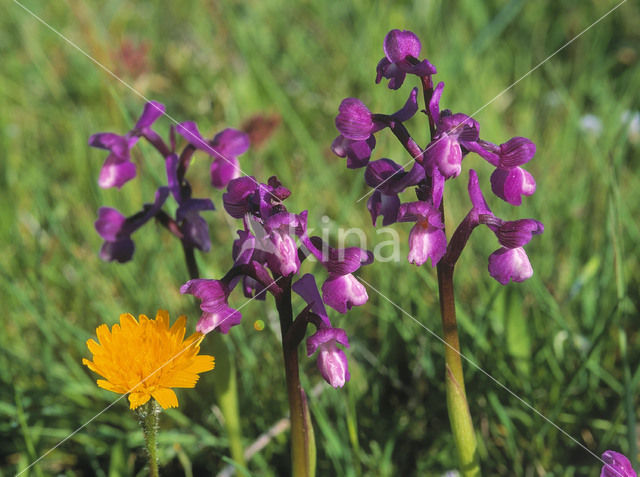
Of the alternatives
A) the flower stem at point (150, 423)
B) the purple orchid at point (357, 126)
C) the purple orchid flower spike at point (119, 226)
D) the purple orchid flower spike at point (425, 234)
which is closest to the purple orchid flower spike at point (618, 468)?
the purple orchid flower spike at point (425, 234)

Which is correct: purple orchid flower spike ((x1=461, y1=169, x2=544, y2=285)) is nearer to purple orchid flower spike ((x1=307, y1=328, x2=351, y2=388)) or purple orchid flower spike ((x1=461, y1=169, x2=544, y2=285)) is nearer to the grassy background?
purple orchid flower spike ((x1=307, y1=328, x2=351, y2=388))

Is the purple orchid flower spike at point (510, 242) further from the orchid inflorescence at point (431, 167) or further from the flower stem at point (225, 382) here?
the flower stem at point (225, 382)

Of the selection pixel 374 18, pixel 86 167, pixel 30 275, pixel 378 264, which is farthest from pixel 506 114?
pixel 30 275

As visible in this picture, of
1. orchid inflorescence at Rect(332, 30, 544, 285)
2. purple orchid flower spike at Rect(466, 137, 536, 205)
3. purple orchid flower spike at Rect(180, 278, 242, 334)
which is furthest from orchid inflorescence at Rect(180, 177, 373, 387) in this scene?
purple orchid flower spike at Rect(466, 137, 536, 205)

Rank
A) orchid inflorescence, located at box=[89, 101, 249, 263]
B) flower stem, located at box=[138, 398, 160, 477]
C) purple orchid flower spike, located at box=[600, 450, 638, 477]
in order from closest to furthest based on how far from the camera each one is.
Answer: purple orchid flower spike, located at box=[600, 450, 638, 477]
flower stem, located at box=[138, 398, 160, 477]
orchid inflorescence, located at box=[89, 101, 249, 263]

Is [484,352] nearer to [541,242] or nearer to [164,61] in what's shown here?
[541,242]
